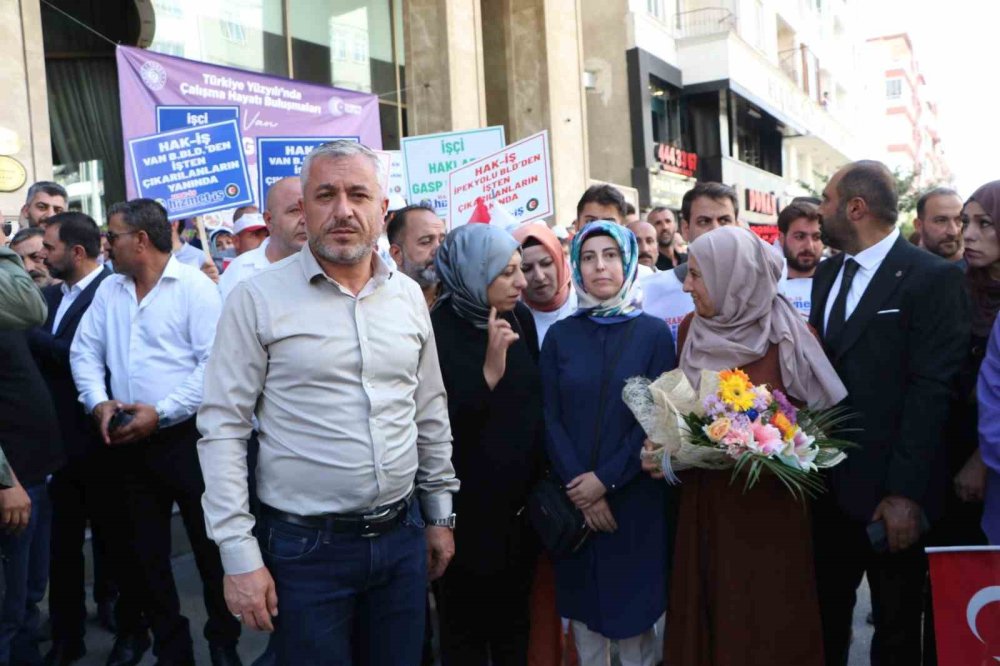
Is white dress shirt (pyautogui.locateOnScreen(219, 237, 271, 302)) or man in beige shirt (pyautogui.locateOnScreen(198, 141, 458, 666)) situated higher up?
white dress shirt (pyautogui.locateOnScreen(219, 237, 271, 302))

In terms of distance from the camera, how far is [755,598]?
3.12m

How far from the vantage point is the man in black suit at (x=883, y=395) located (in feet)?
10.3

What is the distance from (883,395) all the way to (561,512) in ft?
4.27

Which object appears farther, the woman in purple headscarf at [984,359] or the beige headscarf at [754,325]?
the beige headscarf at [754,325]

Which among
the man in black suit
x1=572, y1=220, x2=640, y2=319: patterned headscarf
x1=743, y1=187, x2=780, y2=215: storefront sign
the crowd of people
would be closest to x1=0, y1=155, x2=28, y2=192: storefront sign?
the crowd of people

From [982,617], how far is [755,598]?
2.39 feet

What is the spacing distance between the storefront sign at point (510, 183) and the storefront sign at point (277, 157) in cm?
151

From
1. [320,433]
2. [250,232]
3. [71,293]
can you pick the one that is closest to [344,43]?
[250,232]

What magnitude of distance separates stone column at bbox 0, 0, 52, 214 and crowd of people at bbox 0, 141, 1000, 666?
405 cm

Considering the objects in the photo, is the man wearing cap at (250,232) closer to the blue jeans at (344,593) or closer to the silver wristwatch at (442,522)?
the silver wristwatch at (442,522)

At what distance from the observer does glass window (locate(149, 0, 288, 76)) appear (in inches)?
416

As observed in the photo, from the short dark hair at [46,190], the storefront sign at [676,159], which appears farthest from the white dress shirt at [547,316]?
the storefront sign at [676,159]

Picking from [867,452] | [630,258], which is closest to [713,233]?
[630,258]

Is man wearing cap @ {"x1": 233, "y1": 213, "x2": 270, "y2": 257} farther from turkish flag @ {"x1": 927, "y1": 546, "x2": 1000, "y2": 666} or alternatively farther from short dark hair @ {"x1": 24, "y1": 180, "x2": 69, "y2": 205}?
turkish flag @ {"x1": 927, "y1": 546, "x2": 1000, "y2": 666}
